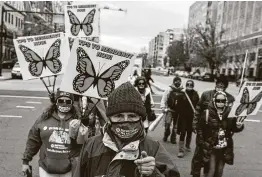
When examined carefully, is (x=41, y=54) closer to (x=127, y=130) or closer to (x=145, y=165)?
(x=127, y=130)

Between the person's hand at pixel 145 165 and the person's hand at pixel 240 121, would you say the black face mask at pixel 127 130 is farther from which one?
the person's hand at pixel 240 121

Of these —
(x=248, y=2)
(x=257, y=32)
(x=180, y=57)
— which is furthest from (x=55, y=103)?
(x=180, y=57)

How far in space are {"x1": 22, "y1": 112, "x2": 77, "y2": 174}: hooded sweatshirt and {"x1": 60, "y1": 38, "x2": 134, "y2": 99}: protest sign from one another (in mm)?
454

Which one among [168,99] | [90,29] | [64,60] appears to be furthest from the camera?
[168,99]

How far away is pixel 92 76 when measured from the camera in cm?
382

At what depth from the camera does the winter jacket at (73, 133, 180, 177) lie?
2.07 meters

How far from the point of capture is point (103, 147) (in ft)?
7.29

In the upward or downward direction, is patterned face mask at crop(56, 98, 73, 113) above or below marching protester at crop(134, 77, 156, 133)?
above

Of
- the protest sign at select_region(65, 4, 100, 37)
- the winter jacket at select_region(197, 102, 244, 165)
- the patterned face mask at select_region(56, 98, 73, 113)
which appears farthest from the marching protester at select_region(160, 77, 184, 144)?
the patterned face mask at select_region(56, 98, 73, 113)

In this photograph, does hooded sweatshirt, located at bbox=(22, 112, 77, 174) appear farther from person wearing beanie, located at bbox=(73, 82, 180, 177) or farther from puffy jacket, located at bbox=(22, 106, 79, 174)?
person wearing beanie, located at bbox=(73, 82, 180, 177)

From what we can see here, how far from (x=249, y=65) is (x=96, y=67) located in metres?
62.0

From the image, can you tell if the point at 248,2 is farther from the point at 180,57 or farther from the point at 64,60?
the point at 64,60

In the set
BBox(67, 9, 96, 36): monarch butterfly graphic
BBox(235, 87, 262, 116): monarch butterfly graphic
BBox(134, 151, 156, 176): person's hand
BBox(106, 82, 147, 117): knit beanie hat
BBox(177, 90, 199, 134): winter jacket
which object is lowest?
BBox(177, 90, 199, 134): winter jacket

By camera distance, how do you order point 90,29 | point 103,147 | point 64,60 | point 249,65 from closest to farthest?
point 103,147 → point 64,60 → point 90,29 → point 249,65
